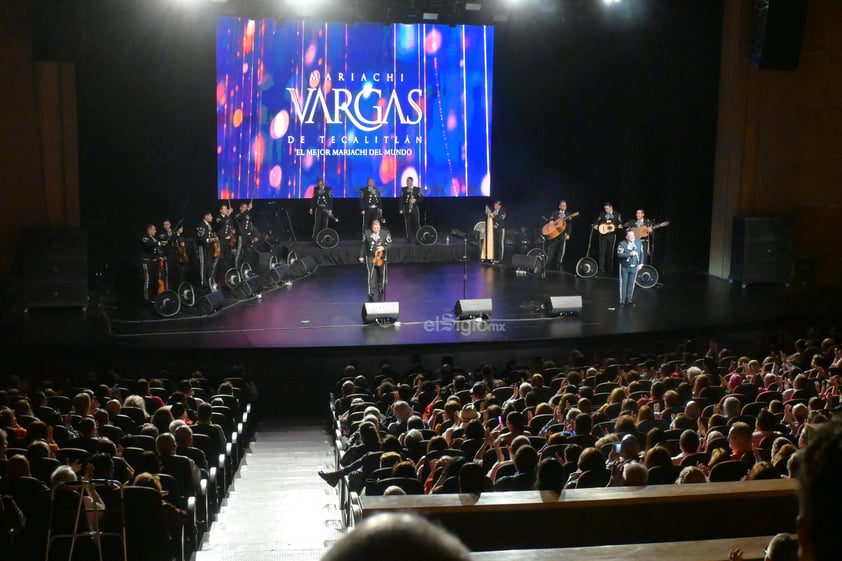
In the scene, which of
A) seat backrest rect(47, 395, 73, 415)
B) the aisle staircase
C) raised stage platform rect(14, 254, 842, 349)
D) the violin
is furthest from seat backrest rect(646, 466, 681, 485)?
the violin

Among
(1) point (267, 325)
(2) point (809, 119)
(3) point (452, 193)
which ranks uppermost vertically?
(2) point (809, 119)

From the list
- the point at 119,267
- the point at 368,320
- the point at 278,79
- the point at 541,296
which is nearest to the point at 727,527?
the point at 368,320

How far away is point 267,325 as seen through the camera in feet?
50.1

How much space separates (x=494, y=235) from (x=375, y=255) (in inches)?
207

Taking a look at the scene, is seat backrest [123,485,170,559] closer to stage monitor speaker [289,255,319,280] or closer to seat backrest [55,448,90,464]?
seat backrest [55,448,90,464]

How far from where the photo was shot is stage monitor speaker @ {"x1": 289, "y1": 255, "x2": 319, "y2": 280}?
19.2m

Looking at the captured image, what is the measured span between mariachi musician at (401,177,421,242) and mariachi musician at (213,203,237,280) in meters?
4.81

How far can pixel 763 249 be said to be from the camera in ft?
61.6

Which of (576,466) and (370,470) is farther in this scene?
(370,470)

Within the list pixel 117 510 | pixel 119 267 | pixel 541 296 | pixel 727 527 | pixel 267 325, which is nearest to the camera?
pixel 727 527

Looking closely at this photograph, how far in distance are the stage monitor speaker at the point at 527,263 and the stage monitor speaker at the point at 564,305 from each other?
3.78 metres

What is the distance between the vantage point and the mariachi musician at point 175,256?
656 inches

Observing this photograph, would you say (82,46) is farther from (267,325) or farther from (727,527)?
(727,527)

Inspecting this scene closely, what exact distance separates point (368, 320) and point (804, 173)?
9.50 metres
